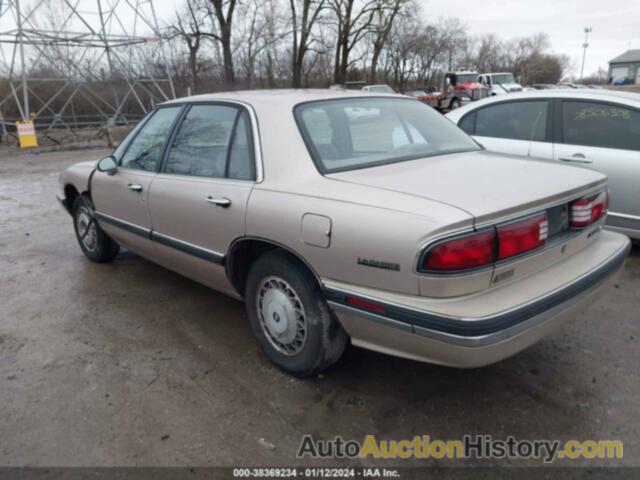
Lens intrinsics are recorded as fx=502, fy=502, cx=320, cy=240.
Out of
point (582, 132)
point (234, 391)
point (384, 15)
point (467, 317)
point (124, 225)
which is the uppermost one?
point (384, 15)

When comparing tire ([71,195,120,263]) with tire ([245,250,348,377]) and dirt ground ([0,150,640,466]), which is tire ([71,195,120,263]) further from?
tire ([245,250,348,377])

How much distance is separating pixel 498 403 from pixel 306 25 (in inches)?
1348

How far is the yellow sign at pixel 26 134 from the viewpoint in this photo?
17547 millimetres

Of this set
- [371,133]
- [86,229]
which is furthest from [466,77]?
[371,133]

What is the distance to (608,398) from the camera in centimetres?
270

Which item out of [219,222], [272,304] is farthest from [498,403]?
[219,222]

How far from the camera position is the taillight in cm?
262

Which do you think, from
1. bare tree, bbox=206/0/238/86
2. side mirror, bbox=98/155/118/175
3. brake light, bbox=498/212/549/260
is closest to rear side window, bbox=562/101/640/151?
brake light, bbox=498/212/549/260

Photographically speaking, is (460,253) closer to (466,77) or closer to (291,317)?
(291,317)

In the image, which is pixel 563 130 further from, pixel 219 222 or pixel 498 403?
pixel 219 222

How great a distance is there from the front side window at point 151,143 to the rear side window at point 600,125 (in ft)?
11.9

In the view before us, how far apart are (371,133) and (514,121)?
275cm

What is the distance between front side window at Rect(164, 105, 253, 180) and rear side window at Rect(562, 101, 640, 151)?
3333mm

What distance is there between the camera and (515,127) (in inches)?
205
